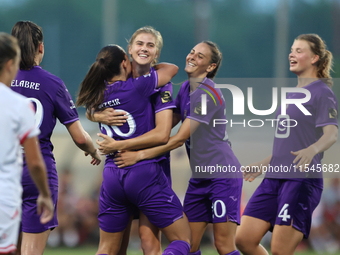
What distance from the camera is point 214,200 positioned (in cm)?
454

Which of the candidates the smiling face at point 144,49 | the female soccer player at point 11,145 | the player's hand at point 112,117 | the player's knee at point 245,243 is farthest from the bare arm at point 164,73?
the player's knee at point 245,243

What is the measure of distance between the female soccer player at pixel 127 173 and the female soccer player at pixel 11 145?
1.23 meters

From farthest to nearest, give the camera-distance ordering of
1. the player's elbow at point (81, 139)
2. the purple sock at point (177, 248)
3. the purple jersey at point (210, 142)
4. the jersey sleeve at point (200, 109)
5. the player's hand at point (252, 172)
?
1. the player's hand at point (252, 172)
2. the purple jersey at point (210, 142)
3. the jersey sleeve at point (200, 109)
4. the player's elbow at point (81, 139)
5. the purple sock at point (177, 248)

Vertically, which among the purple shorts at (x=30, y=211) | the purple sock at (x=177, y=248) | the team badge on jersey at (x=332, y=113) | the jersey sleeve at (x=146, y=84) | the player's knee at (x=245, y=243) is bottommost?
the player's knee at (x=245, y=243)

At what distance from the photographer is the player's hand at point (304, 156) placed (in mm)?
4215

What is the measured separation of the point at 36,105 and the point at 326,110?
8.94 feet

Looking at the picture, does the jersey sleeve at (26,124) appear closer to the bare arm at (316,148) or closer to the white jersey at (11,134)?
the white jersey at (11,134)

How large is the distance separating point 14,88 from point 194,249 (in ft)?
7.79

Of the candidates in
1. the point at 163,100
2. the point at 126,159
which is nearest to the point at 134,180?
the point at 126,159

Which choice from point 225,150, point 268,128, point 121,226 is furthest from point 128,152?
point 268,128

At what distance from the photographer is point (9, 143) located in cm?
281

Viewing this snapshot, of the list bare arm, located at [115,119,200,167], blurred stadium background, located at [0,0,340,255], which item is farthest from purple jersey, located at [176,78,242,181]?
blurred stadium background, located at [0,0,340,255]

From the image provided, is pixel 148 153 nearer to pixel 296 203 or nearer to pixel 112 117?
pixel 112 117

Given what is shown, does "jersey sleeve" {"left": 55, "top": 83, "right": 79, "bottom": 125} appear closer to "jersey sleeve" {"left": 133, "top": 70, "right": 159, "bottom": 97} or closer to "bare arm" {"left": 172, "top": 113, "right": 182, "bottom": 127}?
"jersey sleeve" {"left": 133, "top": 70, "right": 159, "bottom": 97}
